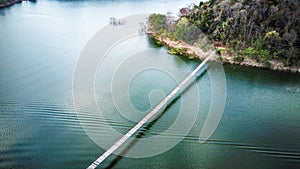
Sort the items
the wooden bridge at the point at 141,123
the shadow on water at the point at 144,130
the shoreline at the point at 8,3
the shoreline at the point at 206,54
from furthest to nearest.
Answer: the shoreline at the point at 8,3 → the shoreline at the point at 206,54 → the shadow on water at the point at 144,130 → the wooden bridge at the point at 141,123

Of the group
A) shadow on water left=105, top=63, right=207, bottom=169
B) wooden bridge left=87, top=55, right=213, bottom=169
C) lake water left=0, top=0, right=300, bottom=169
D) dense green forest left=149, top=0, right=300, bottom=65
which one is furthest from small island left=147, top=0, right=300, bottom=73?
shadow on water left=105, top=63, right=207, bottom=169

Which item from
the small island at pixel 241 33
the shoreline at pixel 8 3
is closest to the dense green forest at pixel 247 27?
the small island at pixel 241 33

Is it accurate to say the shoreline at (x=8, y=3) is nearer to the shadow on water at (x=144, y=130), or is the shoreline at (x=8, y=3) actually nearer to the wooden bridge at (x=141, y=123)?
the wooden bridge at (x=141, y=123)

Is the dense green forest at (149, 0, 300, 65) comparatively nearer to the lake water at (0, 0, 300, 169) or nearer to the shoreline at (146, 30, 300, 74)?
the shoreline at (146, 30, 300, 74)

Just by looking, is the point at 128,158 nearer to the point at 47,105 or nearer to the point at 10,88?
the point at 47,105

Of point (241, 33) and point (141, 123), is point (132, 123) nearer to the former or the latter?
point (141, 123)

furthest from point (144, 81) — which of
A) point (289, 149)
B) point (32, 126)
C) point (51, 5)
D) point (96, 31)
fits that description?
point (51, 5)

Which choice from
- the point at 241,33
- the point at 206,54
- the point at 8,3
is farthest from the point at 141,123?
the point at 8,3
